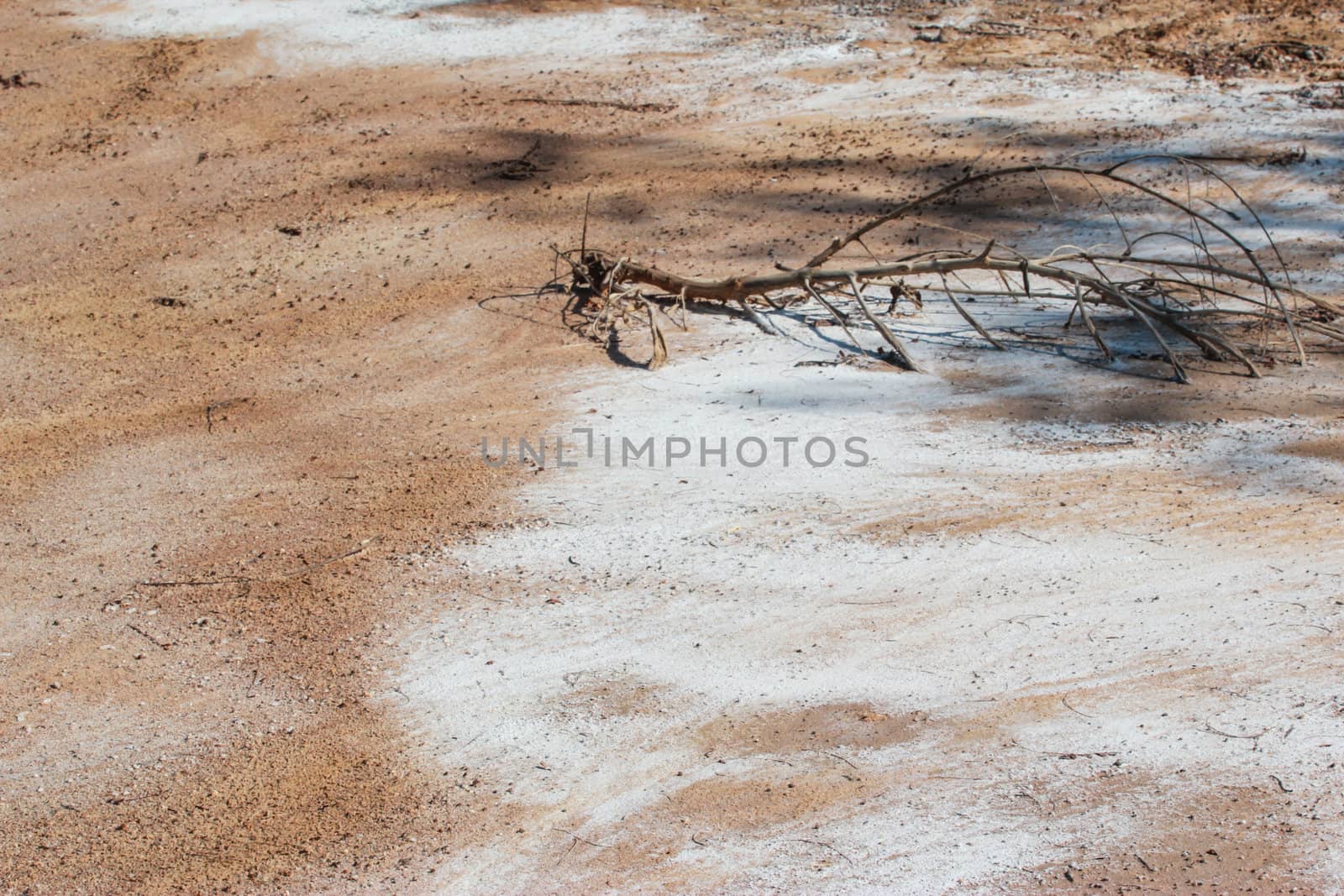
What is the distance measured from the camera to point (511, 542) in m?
4.85

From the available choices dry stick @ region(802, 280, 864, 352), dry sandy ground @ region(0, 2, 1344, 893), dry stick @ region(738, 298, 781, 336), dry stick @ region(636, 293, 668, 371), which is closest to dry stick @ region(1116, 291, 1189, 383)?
dry sandy ground @ region(0, 2, 1344, 893)

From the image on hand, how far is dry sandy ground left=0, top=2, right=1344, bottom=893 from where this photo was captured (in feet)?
11.4

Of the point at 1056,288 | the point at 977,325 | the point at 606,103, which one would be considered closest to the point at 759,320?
the point at 977,325

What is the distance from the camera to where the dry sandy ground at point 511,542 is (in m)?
3.47

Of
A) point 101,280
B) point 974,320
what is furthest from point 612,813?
point 101,280

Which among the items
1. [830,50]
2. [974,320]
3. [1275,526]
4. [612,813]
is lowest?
[612,813]

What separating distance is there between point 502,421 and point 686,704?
2137 mm

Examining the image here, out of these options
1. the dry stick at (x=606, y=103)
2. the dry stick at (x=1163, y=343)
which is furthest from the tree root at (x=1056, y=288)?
the dry stick at (x=606, y=103)

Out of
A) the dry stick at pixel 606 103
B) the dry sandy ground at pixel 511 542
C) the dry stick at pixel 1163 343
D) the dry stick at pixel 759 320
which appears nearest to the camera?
the dry sandy ground at pixel 511 542

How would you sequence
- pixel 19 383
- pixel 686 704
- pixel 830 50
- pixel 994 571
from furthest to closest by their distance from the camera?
pixel 830 50
pixel 19 383
pixel 994 571
pixel 686 704

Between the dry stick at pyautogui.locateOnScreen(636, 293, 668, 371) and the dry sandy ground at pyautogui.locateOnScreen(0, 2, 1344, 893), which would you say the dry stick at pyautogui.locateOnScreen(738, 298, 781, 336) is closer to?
the dry sandy ground at pyautogui.locateOnScreen(0, 2, 1344, 893)

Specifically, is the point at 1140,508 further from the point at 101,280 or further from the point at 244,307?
the point at 101,280

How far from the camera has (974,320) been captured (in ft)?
19.9

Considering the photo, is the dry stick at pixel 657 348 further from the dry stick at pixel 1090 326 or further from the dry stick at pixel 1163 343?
the dry stick at pixel 1163 343
